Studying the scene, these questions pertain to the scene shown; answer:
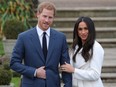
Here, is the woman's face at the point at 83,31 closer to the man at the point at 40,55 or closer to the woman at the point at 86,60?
the woman at the point at 86,60

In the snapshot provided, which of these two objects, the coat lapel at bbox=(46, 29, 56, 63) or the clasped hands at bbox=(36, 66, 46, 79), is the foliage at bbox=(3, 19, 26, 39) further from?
the clasped hands at bbox=(36, 66, 46, 79)

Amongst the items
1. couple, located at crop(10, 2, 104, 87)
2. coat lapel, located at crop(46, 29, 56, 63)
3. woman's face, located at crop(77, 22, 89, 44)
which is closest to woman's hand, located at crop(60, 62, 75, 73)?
couple, located at crop(10, 2, 104, 87)

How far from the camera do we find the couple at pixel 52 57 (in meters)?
4.15

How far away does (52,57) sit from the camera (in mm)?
4188

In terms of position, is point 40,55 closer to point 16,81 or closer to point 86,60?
point 86,60

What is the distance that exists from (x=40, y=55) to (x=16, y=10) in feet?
22.7

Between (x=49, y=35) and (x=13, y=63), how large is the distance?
0.41 meters

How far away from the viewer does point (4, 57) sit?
372 inches

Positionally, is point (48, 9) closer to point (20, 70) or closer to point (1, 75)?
point (20, 70)

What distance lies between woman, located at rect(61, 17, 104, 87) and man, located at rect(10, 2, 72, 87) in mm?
113

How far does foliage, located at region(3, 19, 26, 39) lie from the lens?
32.0 feet

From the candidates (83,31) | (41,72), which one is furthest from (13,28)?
(41,72)

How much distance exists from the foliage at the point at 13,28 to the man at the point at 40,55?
218 inches

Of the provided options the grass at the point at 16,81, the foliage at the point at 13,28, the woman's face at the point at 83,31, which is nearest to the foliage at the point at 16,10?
the foliage at the point at 13,28
